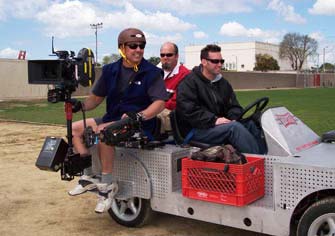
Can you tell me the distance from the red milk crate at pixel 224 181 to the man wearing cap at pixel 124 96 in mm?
745

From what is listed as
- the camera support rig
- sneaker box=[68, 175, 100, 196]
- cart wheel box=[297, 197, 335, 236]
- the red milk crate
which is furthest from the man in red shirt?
cart wheel box=[297, 197, 335, 236]

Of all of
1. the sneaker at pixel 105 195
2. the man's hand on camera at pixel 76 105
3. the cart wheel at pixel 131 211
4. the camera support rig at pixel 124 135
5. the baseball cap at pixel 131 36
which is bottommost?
the cart wheel at pixel 131 211

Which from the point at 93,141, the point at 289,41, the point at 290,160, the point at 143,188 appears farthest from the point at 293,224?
the point at 289,41

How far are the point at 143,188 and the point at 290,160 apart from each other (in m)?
1.48

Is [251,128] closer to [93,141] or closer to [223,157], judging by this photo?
[223,157]

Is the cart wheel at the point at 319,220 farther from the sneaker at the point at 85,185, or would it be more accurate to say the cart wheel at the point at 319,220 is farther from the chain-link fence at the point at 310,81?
the chain-link fence at the point at 310,81

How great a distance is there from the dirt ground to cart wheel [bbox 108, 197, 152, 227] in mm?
68

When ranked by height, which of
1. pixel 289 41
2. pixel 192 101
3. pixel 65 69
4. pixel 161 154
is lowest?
pixel 161 154

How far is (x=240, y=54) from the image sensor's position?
5143 inches

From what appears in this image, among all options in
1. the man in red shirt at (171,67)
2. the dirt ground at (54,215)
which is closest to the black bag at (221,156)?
the dirt ground at (54,215)

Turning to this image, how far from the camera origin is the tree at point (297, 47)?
379 feet

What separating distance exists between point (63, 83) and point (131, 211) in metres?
1.47

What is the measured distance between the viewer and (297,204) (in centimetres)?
359

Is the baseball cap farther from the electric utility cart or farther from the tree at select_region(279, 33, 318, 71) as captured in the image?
the tree at select_region(279, 33, 318, 71)
